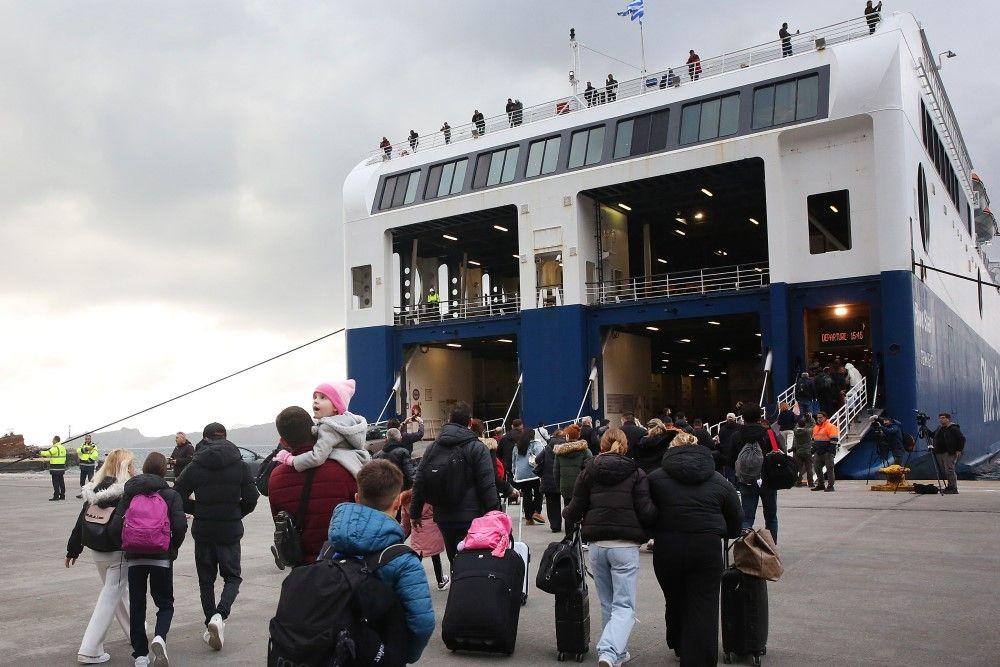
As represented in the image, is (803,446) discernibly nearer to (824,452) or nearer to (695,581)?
(824,452)

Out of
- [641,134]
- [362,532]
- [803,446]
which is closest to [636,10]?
[641,134]

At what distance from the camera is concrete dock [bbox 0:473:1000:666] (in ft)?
20.3

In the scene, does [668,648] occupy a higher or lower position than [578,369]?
lower

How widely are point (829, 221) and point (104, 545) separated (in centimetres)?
2734

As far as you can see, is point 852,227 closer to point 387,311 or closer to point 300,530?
point 387,311

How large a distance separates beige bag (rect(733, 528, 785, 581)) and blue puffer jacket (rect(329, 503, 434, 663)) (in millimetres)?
3125

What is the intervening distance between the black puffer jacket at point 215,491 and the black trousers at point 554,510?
6.27 metres

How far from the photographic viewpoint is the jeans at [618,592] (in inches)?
223

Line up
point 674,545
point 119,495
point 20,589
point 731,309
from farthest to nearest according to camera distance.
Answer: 1. point 731,309
2. point 20,589
3. point 119,495
4. point 674,545

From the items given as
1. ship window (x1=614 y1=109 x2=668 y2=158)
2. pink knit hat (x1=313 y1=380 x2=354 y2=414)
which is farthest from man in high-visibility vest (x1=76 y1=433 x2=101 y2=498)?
pink knit hat (x1=313 y1=380 x2=354 y2=414)

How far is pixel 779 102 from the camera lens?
26609mm

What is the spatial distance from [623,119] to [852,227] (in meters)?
8.74

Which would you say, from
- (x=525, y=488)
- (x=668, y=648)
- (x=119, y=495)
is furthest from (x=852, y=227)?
(x=119, y=495)

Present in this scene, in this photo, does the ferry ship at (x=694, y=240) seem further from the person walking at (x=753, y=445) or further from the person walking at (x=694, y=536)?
the person walking at (x=694, y=536)
